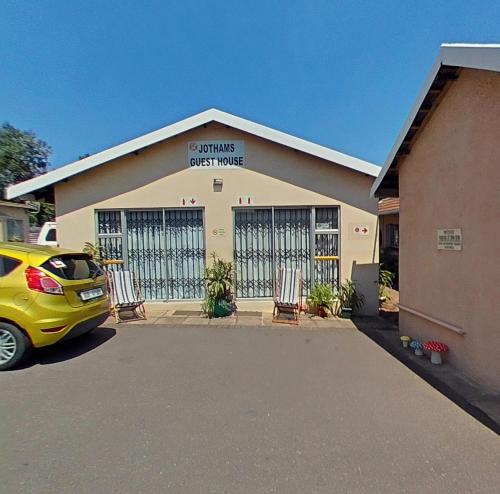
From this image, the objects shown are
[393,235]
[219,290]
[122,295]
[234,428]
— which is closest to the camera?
[234,428]

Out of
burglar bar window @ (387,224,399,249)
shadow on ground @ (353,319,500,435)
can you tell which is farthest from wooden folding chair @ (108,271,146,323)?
burglar bar window @ (387,224,399,249)

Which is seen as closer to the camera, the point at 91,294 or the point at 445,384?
the point at 445,384

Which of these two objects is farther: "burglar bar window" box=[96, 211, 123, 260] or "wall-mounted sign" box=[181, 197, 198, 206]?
"burglar bar window" box=[96, 211, 123, 260]

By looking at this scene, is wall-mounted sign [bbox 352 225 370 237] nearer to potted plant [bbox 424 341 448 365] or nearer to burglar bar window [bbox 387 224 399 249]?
potted plant [bbox 424 341 448 365]

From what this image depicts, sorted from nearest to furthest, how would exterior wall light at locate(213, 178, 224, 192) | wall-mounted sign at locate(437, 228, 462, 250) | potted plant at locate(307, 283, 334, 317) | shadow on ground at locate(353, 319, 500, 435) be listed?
shadow on ground at locate(353, 319, 500, 435)
wall-mounted sign at locate(437, 228, 462, 250)
potted plant at locate(307, 283, 334, 317)
exterior wall light at locate(213, 178, 224, 192)

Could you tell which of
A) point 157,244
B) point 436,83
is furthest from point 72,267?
point 436,83

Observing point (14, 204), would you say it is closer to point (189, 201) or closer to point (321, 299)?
point (189, 201)

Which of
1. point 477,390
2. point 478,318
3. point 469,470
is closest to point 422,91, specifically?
point 478,318

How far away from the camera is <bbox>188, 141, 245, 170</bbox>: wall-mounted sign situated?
7.44 metres

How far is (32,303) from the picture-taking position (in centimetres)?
418

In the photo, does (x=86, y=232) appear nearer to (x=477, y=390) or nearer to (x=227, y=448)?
(x=227, y=448)

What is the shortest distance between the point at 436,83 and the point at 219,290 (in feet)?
17.3

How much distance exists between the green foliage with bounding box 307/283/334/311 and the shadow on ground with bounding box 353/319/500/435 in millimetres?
1471

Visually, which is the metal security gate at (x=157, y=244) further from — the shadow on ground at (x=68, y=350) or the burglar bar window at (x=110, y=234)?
the shadow on ground at (x=68, y=350)
